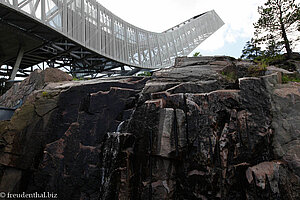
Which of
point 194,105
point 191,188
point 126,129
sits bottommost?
point 191,188

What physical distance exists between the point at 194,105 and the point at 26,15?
14161 millimetres

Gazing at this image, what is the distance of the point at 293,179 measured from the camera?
411 centimetres

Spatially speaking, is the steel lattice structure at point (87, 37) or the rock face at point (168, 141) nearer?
the rock face at point (168, 141)

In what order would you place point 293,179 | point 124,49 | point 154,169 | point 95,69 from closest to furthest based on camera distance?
point 293,179, point 154,169, point 124,49, point 95,69

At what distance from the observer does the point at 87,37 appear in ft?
59.6

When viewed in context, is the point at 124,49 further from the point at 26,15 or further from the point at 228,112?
the point at 228,112

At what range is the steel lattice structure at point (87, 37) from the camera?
14.3 meters

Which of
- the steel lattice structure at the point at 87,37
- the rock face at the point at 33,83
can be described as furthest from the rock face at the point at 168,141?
the steel lattice structure at the point at 87,37

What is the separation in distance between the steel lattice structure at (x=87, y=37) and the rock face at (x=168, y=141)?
10.3 m

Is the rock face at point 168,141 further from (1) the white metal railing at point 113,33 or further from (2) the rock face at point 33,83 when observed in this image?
(1) the white metal railing at point 113,33

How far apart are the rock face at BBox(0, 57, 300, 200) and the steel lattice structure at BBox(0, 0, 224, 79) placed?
1033cm

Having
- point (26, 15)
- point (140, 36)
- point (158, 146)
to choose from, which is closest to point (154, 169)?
point (158, 146)

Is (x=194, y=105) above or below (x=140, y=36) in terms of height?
below

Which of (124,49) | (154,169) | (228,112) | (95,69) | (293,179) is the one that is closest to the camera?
(293,179)
